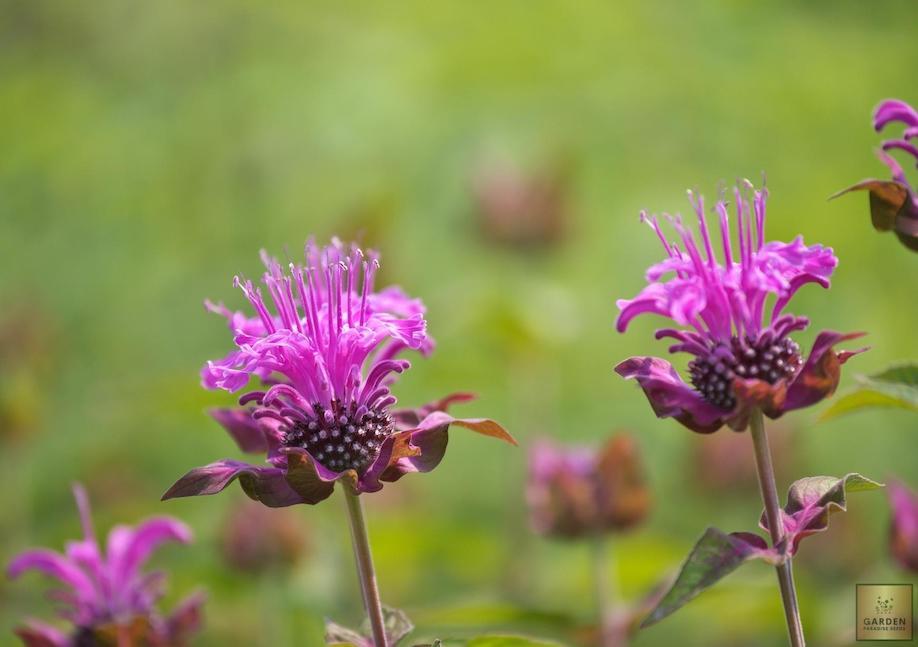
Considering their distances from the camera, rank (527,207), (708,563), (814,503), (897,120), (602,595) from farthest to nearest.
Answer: (527,207), (602,595), (897,120), (814,503), (708,563)

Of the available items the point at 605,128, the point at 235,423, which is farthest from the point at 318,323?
the point at 605,128

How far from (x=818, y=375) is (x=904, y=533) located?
1.97ft

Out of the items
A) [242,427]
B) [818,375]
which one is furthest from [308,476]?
[818,375]

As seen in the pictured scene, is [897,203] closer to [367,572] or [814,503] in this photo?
[814,503]

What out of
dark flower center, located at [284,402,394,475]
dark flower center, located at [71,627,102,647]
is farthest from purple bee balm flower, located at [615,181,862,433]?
dark flower center, located at [71,627,102,647]

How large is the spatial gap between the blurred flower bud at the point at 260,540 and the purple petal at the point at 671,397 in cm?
134

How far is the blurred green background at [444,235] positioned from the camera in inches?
102

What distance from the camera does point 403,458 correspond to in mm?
1011

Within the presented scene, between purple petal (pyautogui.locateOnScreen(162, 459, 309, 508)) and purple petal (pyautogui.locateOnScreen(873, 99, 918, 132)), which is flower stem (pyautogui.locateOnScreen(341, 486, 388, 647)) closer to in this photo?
purple petal (pyautogui.locateOnScreen(162, 459, 309, 508))

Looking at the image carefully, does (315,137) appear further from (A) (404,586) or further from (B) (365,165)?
(A) (404,586)

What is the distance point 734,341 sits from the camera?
1.02 metres

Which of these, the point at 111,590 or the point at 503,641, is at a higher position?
the point at 111,590

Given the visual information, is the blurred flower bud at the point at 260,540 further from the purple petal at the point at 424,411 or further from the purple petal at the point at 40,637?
the purple petal at the point at 424,411

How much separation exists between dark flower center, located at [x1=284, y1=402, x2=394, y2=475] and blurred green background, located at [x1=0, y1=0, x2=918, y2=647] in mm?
441
